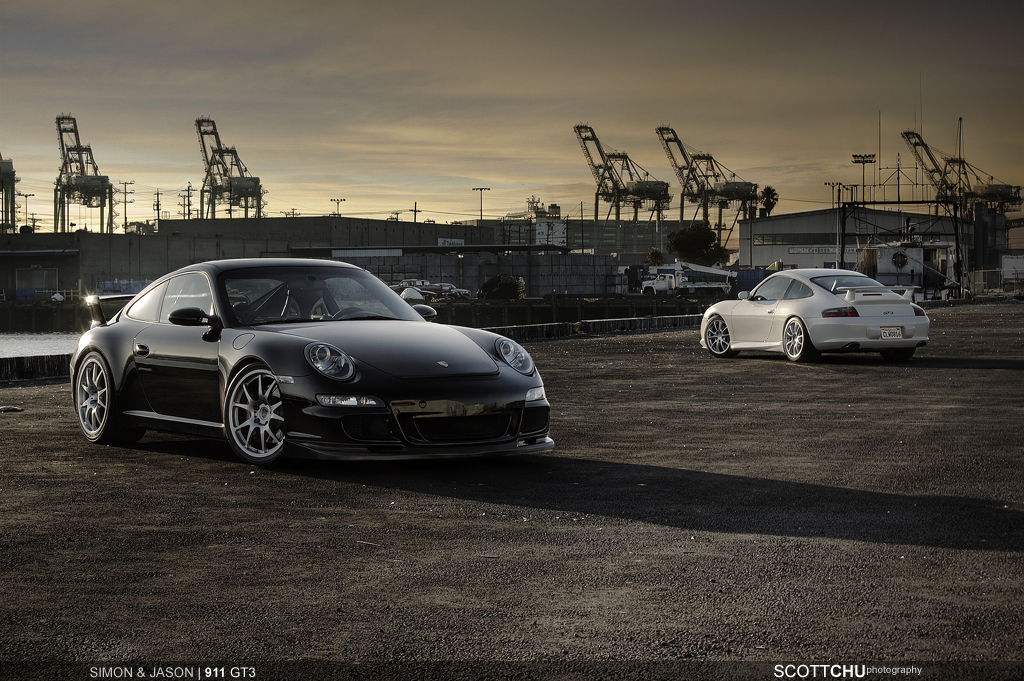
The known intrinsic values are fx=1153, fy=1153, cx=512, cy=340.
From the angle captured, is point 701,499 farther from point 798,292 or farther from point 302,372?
point 798,292

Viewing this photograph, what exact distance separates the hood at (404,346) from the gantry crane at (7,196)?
135194 mm

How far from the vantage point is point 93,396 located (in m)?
8.60

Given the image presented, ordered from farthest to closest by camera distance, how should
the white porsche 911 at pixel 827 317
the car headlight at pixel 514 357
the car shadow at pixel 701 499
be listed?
the white porsche 911 at pixel 827 317, the car headlight at pixel 514 357, the car shadow at pixel 701 499

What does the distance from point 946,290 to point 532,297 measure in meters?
36.2

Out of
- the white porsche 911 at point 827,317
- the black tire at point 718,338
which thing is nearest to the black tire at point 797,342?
the white porsche 911 at point 827,317

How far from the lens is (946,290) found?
57.8m

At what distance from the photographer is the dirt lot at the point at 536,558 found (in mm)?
3535

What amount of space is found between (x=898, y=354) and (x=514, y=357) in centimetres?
1086

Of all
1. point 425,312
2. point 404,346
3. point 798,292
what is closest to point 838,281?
point 798,292

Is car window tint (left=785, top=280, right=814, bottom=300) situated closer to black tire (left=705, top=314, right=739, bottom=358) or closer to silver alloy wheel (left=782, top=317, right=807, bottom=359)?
silver alloy wheel (left=782, top=317, right=807, bottom=359)

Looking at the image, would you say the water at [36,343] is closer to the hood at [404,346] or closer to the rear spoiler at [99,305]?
A: the rear spoiler at [99,305]

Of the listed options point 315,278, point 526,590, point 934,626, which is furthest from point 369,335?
point 934,626

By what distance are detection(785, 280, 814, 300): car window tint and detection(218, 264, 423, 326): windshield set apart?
30.9 feet

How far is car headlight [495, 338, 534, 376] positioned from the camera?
766 cm
